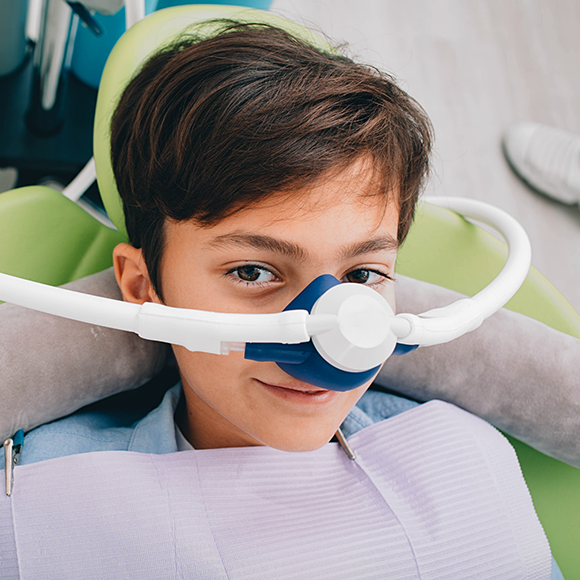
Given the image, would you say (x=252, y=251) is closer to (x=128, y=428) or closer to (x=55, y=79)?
(x=128, y=428)

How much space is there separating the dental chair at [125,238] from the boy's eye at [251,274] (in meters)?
0.32

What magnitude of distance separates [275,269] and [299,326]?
0.42ft

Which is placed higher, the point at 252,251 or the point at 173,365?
the point at 252,251

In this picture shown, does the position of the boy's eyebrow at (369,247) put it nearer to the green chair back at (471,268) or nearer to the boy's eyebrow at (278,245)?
the boy's eyebrow at (278,245)

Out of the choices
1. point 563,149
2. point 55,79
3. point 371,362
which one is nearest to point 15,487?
point 371,362

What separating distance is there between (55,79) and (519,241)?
1130mm

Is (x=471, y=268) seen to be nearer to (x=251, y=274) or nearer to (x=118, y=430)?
(x=251, y=274)

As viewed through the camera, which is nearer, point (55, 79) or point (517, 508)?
point (517, 508)

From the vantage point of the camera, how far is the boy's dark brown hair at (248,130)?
563 mm

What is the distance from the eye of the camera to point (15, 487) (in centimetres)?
59

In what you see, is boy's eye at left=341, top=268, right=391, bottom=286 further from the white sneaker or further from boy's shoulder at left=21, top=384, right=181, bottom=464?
the white sneaker

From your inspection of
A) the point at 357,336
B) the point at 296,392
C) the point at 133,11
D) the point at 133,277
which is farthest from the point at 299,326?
the point at 133,11

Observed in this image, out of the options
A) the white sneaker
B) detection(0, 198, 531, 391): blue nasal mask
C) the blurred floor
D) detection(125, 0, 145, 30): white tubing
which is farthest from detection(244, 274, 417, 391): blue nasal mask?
the white sneaker

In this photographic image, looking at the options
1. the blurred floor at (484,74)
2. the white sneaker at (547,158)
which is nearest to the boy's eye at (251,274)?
the blurred floor at (484,74)
